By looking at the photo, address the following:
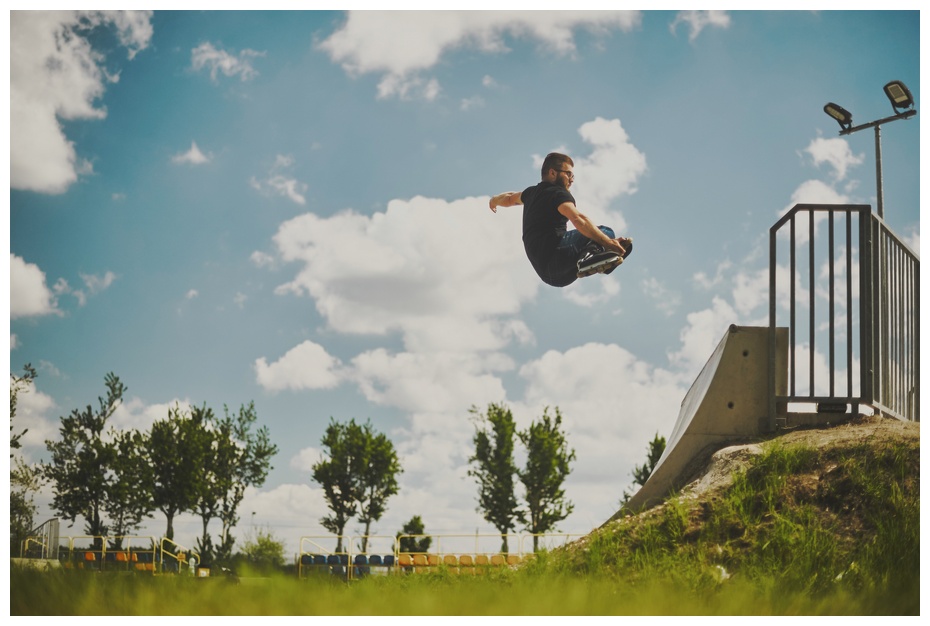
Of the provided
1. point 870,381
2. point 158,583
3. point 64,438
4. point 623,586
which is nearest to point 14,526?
point 158,583

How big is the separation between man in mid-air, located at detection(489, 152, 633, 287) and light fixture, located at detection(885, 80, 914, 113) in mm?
2718

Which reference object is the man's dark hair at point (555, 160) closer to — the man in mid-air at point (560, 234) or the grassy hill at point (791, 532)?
the man in mid-air at point (560, 234)

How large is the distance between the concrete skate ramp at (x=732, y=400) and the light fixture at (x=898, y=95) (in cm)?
284

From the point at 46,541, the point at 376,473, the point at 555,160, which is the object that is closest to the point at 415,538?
the point at 376,473

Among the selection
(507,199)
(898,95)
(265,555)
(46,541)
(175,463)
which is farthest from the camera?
(175,463)

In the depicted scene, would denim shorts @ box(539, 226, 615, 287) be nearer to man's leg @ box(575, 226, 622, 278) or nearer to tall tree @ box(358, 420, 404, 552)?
man's leg @ box(575, 226, 622, 278)

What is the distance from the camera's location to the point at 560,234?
7.79 metres

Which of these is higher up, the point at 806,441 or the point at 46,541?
the point at 806,441

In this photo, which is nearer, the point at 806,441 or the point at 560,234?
the point at 806,441

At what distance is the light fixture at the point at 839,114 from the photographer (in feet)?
25.8

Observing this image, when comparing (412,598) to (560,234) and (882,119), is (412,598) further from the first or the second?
(882,119)

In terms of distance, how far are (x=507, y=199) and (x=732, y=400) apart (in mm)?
3157

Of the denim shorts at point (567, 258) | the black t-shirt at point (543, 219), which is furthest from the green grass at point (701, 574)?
the black t-shirt at point (543, 219)

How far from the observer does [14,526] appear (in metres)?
5.87
